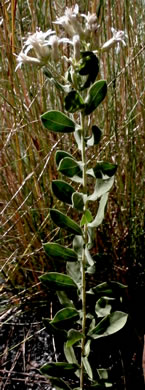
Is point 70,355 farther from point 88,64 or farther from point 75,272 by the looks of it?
point 88,64

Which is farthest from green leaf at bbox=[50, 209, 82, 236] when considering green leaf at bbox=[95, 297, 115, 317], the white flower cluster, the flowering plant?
the white flower cluster

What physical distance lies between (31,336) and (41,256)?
0.18 meters

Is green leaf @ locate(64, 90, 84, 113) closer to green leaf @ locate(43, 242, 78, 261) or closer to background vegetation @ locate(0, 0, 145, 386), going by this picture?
green leaf @ locate(43, 242, 78, 261)

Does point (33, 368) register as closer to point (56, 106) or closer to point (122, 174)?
point (122, 174)

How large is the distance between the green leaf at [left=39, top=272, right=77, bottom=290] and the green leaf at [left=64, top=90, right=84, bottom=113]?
28 cm

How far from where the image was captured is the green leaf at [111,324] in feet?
3.15

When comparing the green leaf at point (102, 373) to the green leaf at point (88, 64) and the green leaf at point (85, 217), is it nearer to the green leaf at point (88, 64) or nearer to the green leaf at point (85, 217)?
the green leaf at point (85, 217)

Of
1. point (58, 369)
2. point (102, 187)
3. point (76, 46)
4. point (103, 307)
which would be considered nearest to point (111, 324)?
point (103, 307)

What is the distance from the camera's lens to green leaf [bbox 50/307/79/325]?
38.1 inches

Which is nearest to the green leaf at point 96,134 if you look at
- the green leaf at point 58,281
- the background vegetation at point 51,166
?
the green leaf at point 58,281

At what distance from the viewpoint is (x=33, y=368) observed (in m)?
1.26

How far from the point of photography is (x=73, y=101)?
832mm

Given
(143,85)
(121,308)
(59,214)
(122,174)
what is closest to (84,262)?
(59,214)

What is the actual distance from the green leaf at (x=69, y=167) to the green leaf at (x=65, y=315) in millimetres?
228
